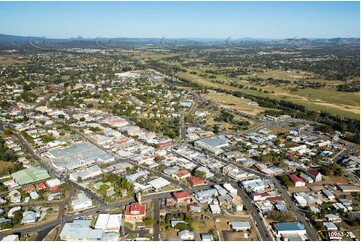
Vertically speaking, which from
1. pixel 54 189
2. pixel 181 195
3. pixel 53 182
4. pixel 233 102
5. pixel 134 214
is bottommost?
pixel 233 102

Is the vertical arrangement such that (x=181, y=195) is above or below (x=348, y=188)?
above

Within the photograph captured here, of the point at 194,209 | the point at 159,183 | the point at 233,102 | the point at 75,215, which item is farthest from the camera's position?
the point at 233,102

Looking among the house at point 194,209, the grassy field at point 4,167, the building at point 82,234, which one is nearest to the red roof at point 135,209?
the building at point 82,234

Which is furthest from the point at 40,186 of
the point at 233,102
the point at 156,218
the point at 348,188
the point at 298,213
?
the point at 233,102

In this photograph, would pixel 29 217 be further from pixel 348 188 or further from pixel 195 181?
pixel 348 188

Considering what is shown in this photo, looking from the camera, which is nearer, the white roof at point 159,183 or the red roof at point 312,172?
the white roof at point 159,183

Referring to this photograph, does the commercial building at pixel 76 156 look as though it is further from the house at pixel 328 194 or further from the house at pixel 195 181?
the house at pixel 328 194
